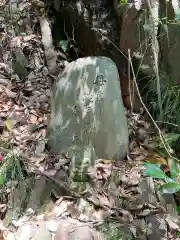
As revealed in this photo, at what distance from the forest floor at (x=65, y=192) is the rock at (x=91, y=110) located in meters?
0.13

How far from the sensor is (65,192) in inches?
102

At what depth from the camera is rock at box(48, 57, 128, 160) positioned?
2652 millimetres

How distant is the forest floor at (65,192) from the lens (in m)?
2.38

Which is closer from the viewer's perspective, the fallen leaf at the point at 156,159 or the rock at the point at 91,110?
the rock at the point at 91,110

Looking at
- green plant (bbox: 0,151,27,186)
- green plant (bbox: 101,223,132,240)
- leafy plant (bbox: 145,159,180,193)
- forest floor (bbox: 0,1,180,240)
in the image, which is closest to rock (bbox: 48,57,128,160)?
forest floor (bbox: 0,1,180,240)

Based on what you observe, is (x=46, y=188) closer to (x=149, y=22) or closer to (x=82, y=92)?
(x=82, y=92)

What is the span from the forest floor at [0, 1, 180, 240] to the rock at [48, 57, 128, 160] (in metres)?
0.13

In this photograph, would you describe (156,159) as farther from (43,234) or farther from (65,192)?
(43,234)

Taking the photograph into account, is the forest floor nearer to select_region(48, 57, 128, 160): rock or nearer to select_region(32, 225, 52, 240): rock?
select_region(32, 225, 52, 240): rock

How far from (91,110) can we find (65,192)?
0.54 m

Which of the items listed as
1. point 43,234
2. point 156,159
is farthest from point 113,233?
point 156,159

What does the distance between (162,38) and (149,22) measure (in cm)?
20

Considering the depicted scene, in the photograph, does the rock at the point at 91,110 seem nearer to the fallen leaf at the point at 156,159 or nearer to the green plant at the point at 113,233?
the fallen leaf at the point at 156,159

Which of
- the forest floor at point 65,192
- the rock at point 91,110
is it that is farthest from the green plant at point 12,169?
the rock at point 91,110
